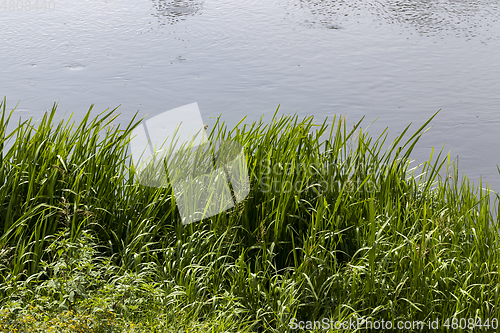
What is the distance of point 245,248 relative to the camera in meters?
2.63

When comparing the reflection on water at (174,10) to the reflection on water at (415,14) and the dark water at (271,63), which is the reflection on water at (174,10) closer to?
the dark water at (271,63)

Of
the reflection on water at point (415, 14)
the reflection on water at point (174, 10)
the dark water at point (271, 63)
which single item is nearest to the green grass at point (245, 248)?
the dark water at point (271, 63)

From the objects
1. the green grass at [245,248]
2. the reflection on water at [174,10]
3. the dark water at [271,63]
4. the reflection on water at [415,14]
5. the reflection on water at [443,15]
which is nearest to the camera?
the green grass at [245,248]

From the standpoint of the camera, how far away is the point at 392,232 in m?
2.61

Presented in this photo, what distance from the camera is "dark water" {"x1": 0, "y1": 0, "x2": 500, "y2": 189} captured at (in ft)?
18.3

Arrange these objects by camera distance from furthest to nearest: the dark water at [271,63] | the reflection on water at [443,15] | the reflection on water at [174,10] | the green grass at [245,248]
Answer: the reflection on water at [174,10], the reflection on water at [443,15], the dark water at [271,63], the green grass at [245,248]

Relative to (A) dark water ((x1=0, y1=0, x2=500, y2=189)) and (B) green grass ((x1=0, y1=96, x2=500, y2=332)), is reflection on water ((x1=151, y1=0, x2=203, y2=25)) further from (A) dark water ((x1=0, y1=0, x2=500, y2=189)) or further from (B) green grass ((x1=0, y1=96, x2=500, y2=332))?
(B) green grass ((x1=0, y1=96, x2=500, y2=332))

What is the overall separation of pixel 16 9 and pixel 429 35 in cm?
869

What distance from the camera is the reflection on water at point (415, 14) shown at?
884cm

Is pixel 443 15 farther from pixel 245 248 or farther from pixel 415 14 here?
pixel 245 248

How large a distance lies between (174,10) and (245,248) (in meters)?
8.55

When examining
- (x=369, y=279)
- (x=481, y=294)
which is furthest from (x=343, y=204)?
(x=481, y=294)

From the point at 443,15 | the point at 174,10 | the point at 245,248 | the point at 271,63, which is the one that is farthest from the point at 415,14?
the point at 245,248

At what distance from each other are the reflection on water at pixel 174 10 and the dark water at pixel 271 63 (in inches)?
2.0
